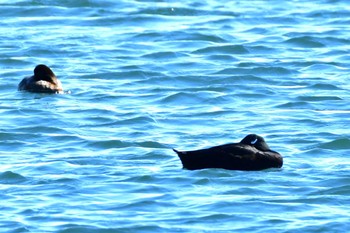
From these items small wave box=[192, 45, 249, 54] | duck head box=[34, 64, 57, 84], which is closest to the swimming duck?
duck head box=[34, 64, 57, 84]

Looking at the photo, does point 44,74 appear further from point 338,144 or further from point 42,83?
point 338,144

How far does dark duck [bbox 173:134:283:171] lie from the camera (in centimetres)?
1495

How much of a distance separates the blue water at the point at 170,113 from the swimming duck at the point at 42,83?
0.14 meters

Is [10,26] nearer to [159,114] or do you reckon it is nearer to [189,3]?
[189,3]

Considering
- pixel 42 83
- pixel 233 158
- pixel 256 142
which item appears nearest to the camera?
pixel 233 158

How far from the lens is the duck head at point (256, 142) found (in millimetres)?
15586

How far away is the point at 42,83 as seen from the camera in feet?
66.6

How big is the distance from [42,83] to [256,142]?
540 cm

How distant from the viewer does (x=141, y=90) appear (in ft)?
67.8

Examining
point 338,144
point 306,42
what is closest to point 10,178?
point 338,144

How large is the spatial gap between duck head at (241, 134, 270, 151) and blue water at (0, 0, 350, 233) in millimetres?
307

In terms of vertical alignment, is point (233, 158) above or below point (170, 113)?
below

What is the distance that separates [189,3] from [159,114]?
969 cm

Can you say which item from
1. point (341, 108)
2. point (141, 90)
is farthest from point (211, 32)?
point (341, 108)
